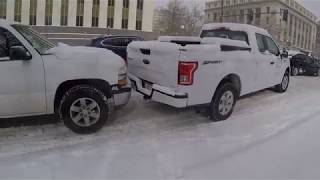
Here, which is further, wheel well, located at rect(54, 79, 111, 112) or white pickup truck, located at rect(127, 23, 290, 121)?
white pickup truck, located at rect(127, 23, 290, 121)

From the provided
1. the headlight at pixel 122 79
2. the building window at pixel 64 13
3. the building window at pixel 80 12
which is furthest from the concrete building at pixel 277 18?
the headlight at pixel 122 79

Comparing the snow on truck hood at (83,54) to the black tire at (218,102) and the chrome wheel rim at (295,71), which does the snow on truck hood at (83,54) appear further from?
the chrome wheel rim at (295,71)

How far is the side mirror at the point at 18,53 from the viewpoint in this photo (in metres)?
5.98

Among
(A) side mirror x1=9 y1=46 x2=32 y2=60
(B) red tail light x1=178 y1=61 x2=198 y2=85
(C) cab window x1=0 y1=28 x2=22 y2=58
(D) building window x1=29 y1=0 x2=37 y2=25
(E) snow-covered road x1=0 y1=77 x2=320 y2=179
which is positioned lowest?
(E) snow-covered road x1=0 y1=77 x2=320 y2=179

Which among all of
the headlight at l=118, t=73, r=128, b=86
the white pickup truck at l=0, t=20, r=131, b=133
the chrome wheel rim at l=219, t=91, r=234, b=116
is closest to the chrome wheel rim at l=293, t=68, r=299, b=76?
the chrome wheel rim at l=219, t=91, r=234, b=116

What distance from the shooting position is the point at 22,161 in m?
5.20

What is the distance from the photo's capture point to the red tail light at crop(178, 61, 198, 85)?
6.68 m

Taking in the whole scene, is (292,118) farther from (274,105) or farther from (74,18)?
(74,18)

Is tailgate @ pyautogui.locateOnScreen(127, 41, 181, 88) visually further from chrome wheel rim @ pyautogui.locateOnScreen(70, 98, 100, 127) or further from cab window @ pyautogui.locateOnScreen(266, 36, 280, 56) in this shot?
cab window @ pyautogui.locateOnScreen(266, 36, 280, 56)

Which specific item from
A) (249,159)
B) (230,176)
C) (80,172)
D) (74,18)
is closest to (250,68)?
(249,159)

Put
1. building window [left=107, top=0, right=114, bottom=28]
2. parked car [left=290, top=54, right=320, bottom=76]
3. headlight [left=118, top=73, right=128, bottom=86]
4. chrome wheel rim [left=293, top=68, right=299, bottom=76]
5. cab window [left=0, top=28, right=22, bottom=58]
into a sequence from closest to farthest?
1. cab window [left=0, top=28, right=22, bottom=58]
2. headlight [left=118, top=73, right=128, bottom=86]
3. chrome wheel rim [left=293, top=68, right=299, bottom=76]
4. parked car [left=290, top=54, right=320, bottom=76]
5. building window [left=107, top=0, right=114, bottom=28]

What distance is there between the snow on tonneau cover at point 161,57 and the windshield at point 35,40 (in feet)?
5.14

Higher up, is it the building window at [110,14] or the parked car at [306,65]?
the building window at [110,14]

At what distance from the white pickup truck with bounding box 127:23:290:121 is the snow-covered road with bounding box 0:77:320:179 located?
1.71 feet
